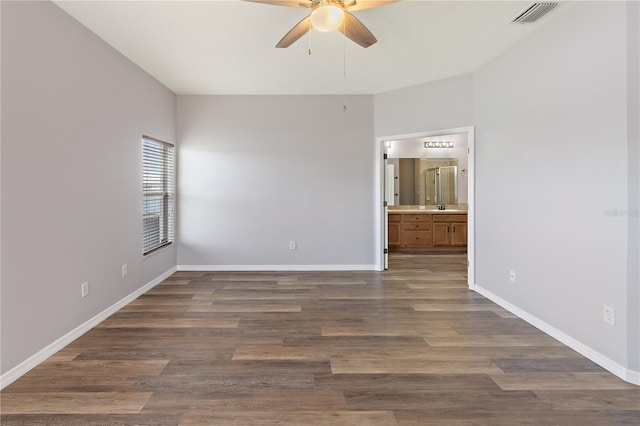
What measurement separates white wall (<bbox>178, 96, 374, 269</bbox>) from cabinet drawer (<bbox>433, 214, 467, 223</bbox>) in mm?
2230

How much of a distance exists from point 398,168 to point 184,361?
18.9ft

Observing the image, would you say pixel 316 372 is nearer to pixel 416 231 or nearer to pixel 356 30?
pixel 356 30

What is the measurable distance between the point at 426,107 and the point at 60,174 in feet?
13.4

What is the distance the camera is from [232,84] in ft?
14.3

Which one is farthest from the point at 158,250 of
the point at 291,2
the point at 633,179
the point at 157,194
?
the point at 633,179

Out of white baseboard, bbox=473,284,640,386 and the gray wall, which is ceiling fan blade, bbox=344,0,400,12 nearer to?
the gray wall

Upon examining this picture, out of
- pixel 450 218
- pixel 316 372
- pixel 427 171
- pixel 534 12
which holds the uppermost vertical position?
pixel 534 12

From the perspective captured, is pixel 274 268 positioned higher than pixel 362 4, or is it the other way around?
pixel 362 4

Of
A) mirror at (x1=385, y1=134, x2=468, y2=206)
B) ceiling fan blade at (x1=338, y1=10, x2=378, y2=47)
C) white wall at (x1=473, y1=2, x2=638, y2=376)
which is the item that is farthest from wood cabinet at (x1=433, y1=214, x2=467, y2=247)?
ceiling fan blade at (x1=338, y1=10, x2=378, y2=47)

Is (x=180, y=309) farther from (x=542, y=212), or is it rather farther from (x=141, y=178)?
(x=542, y=212)

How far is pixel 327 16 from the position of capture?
2.05 metres

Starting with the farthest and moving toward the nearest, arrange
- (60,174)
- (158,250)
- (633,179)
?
(158,250), (60,174), (633,179)

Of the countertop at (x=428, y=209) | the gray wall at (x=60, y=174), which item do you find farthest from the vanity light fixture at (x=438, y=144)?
the gray wall at (x=60, y=174)

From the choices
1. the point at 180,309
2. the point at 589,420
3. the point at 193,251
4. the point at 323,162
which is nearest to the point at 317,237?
the point at 323,162
